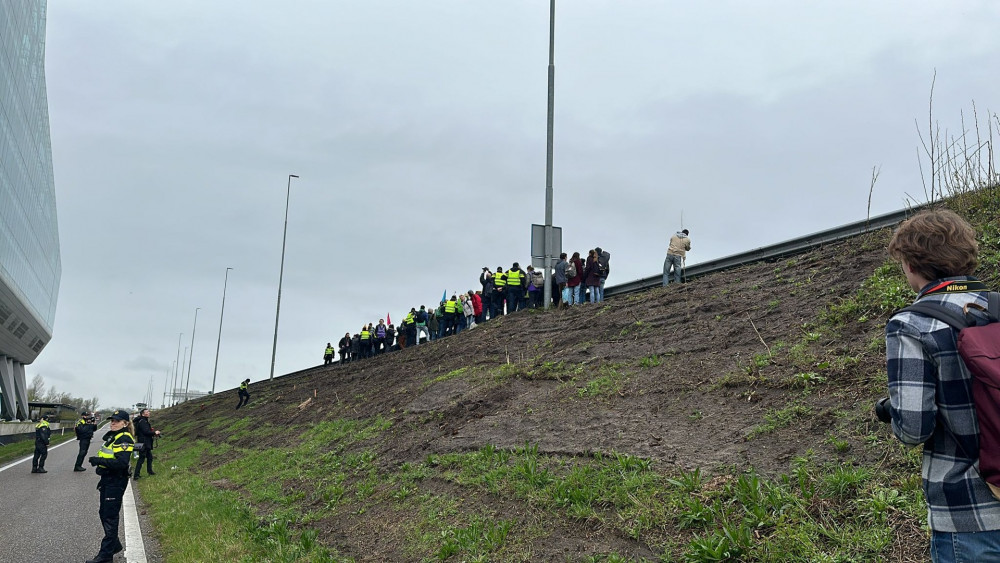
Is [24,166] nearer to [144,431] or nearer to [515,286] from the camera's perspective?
[144,431]

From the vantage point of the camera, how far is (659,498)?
584 cm

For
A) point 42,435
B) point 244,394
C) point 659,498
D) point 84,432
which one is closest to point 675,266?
point 659,498

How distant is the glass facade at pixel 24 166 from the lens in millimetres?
47969

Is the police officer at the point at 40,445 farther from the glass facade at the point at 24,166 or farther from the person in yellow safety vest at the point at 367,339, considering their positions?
the glass facade at the point at 24,166

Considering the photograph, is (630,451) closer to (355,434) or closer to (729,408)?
(729,408)

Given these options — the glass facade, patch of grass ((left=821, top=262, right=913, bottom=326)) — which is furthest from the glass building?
patch of grass ((left=821, top=262, right=913, bottom=326))

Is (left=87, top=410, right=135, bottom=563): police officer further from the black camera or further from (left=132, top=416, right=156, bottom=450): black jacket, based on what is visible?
(left=132, top=416, right=156, bottom=450): black jacket

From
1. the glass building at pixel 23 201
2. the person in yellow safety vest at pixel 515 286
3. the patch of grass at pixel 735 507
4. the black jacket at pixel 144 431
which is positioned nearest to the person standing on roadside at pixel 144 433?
the black jacket at pixel 144 431

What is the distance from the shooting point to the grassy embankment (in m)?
4.78

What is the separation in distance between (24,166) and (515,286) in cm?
5151

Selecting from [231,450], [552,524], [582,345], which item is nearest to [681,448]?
[552,524]

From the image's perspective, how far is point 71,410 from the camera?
10269 centimetres

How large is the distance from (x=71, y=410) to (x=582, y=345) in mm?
111056

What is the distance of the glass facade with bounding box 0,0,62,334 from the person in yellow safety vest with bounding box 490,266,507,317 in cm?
3968
